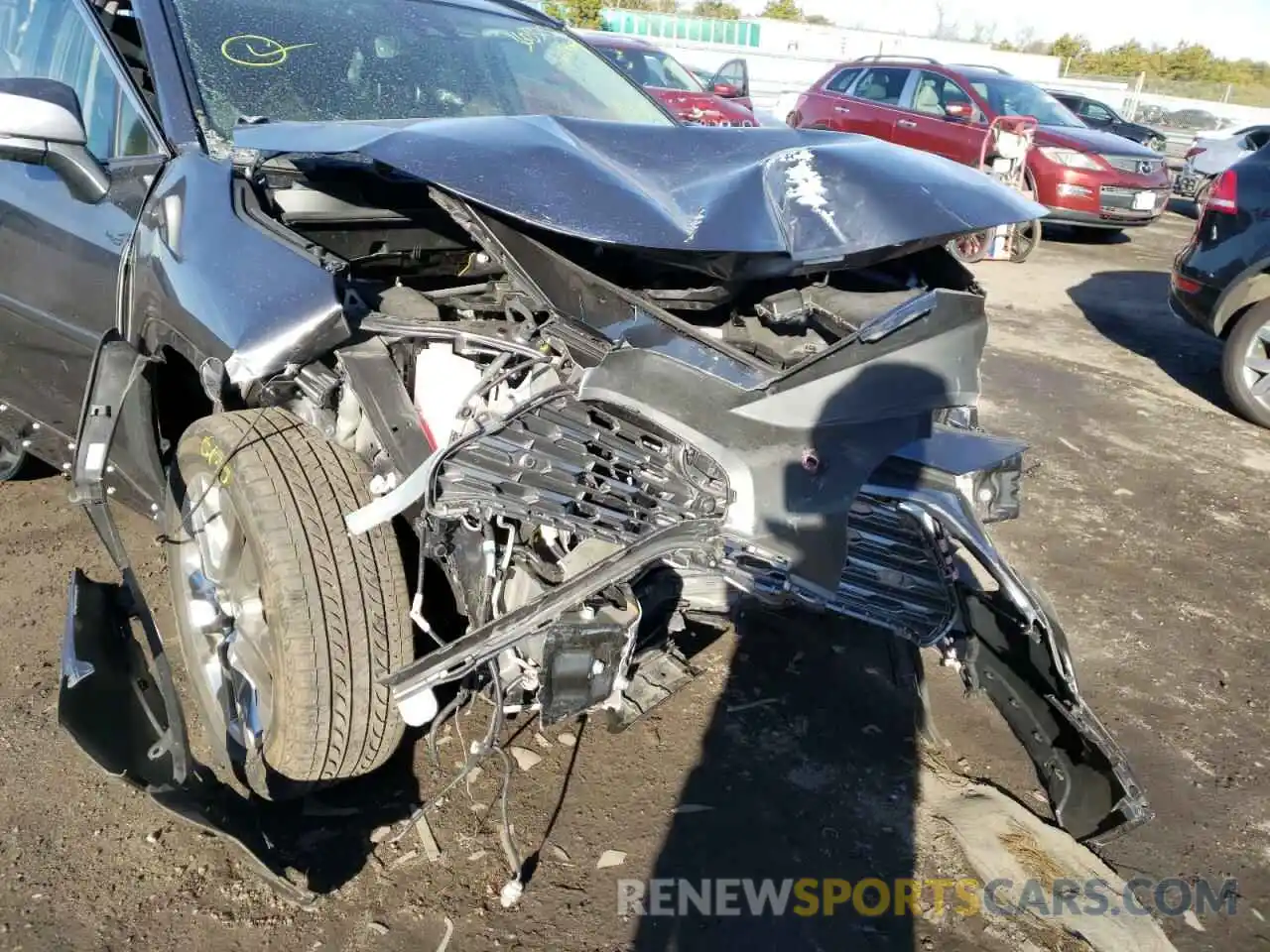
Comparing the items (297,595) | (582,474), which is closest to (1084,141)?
(582,474)

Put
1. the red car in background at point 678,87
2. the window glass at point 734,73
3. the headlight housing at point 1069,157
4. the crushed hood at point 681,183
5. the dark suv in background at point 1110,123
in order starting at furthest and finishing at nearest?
the dark suv in background at point 1110,123 < the window glass at point 734,73 < the headlight housing at point 1069,157 < the red car in background at point 678,87 < the crushed hood at point 681,183

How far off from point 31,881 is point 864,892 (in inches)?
75.4

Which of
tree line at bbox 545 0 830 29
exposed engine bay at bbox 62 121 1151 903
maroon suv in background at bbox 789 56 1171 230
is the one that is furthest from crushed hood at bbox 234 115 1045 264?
tree line at bbox 545 0 830 29

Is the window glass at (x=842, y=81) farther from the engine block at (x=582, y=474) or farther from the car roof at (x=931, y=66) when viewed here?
the engine block at (x=582, y=474)

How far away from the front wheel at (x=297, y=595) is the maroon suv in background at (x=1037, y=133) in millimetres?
9280

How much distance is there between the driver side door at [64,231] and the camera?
2.50m

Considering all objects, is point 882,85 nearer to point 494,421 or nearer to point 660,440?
point 660,440

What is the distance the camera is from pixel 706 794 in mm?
2420

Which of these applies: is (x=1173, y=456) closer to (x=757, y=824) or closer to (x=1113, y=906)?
(x=1113, y=906)

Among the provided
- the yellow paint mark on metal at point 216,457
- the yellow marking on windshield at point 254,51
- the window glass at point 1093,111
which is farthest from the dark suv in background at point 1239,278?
the window glass at point 1093,111

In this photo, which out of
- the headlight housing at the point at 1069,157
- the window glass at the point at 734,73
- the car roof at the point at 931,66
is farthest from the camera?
the window glass at the point at 734,73

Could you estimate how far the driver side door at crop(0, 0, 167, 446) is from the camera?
2498mm

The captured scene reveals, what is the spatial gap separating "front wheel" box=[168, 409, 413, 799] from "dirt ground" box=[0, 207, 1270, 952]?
28 centimetres

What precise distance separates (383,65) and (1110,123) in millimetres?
14248
